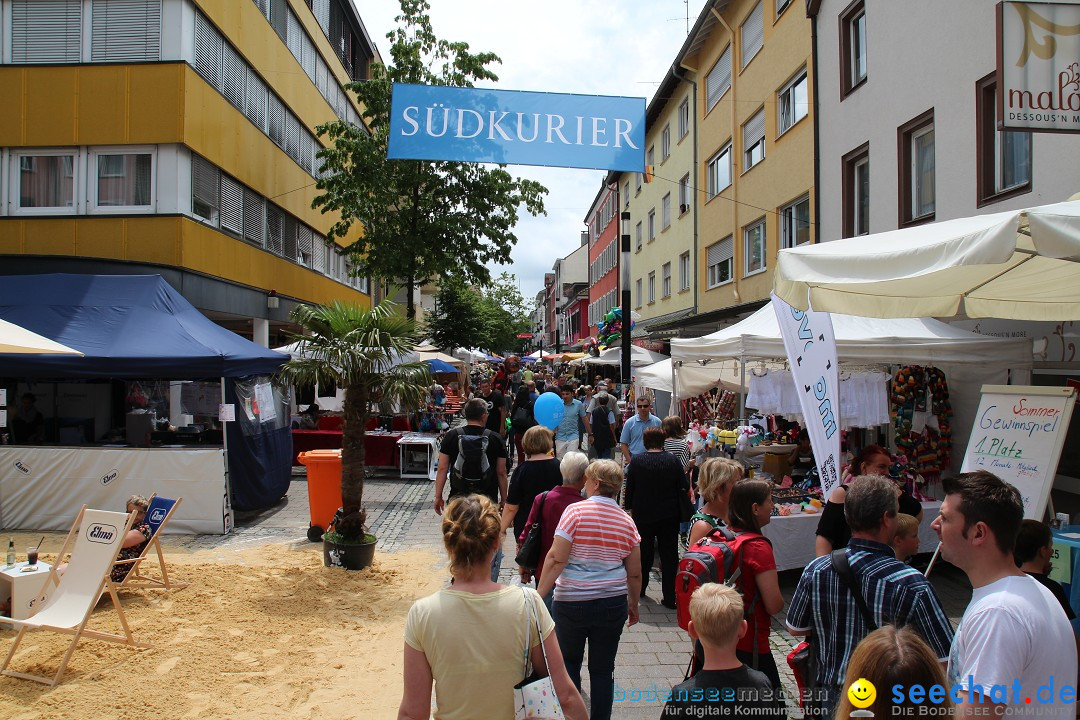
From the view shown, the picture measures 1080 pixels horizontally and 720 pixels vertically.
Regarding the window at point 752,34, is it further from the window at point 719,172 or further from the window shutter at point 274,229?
the window shutter at point 274,229

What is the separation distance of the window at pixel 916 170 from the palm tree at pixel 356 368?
7.65m

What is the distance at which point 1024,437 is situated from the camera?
5070 millimetres

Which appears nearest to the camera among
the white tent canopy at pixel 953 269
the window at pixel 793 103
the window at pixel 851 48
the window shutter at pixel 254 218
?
the white tent canopy at pixel 953 269

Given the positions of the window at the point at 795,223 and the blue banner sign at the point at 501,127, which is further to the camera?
the window at the point at 795,223

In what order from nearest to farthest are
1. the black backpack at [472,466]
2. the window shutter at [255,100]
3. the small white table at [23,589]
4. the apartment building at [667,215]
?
the small white table at [23,589], the black backpack at [472,466], the window shutter at [255,100], the apartment building at [667,215]

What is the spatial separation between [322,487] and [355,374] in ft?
6.79

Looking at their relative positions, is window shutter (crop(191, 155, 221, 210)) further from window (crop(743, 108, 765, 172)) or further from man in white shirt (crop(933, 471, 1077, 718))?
man in white shirt (crop(933, 471, 1077, 718))

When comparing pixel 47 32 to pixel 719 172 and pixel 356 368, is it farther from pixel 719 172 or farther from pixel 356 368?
pixel 719 172

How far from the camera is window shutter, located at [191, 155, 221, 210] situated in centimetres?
1366

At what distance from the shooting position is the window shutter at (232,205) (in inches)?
594

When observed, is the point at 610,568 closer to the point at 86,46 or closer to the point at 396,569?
the point at 396,569

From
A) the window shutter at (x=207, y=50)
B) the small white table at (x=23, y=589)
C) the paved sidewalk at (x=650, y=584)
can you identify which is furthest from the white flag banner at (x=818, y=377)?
the window shutter at (x=207, y=50)

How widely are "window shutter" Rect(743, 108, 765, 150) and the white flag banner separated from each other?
12.3 m

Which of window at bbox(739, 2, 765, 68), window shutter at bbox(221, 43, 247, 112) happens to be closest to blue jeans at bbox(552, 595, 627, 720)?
window shutter at bbox(221, 43, 247, 112)
